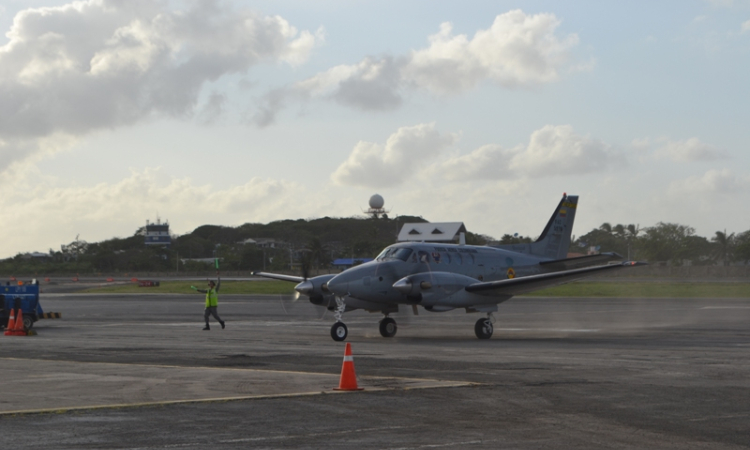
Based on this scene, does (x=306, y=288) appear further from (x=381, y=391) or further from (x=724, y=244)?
(x=724, y=244)

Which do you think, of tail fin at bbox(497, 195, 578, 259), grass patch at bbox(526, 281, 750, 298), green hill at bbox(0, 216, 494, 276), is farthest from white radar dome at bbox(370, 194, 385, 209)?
tail fin at bbox(497, 195, 578, 259)

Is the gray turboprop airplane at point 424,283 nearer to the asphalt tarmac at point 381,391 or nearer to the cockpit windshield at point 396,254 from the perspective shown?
the cockpit windshield at point 396,254

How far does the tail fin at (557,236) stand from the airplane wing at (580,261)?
3.07 ft

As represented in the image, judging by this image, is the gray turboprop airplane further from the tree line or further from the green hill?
the green hill

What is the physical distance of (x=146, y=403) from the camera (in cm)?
1131

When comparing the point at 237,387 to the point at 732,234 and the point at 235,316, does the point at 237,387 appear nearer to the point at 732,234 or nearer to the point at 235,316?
the point at 235,316

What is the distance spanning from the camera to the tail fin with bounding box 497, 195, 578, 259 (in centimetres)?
3019

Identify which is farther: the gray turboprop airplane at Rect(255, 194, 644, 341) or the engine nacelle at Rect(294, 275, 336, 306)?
the engine nacelle at Rect(294, 275, 336, 306)

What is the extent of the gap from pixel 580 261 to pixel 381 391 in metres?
17.5

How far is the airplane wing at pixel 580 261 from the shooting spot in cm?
2786

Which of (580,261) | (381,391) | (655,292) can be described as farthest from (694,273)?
(381,391)

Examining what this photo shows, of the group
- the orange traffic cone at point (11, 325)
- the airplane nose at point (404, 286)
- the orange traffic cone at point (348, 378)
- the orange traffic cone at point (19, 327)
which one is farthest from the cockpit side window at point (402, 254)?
the orange traffic cone at point (11, 325)

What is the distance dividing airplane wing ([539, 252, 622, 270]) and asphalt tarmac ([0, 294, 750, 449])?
286 cm

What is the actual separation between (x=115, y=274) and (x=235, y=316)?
119 m
